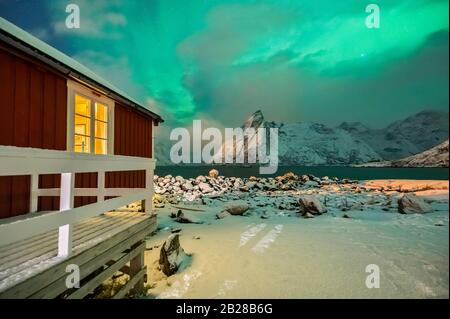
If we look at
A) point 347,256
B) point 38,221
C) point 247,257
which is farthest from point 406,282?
point 38,221

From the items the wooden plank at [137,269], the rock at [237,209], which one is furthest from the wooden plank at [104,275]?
the rock at [237,209]

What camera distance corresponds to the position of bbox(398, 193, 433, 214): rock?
9656 mm

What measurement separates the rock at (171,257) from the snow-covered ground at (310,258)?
0.16 m

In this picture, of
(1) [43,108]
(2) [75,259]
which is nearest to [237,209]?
(1) [43,108]

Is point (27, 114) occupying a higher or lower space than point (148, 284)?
higher

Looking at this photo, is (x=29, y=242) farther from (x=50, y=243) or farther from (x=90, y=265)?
(x=90, y=265)

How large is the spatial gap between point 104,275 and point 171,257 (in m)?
1.99

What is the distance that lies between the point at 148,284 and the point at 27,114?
4.06 metres

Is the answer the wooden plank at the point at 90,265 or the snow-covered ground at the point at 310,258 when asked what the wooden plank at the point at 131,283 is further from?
the wooden plank at the point at 90,265

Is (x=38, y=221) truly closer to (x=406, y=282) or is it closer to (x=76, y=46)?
(x=406, y=282)

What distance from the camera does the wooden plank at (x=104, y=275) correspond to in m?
3.00

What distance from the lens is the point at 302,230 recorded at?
820cm

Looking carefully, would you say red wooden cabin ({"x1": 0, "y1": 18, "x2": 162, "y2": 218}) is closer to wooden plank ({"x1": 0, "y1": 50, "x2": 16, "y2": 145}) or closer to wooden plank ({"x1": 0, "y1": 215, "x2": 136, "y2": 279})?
wooden plank ({"x1": 0, "y1": 50, "x2": 16, "y2": 145})

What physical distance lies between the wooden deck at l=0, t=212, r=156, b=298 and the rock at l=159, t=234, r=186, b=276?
52 centimetres
